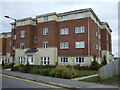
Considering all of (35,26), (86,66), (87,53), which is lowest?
(86,66)

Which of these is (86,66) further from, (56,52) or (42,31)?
(42,31)

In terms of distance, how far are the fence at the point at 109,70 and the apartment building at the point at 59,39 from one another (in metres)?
14.2

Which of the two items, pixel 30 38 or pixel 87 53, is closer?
pixel 87 53

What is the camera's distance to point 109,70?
14.5m

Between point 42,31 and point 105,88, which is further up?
point 42,31

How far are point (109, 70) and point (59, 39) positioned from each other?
20279 mm

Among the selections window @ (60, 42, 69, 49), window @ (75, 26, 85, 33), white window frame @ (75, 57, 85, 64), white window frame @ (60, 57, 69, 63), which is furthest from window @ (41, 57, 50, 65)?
window @ (75, 26, 85, 33)

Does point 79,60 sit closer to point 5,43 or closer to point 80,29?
point 80,29

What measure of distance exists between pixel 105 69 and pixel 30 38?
89.5ft

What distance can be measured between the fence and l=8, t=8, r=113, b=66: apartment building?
14.2 metres

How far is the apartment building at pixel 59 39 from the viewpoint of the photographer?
1206 inches

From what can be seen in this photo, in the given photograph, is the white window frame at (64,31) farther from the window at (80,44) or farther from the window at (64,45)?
the window at (80,44)

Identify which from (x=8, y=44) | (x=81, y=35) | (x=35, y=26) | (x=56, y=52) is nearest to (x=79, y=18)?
(x=81, y=35)

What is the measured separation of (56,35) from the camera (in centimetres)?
3419
